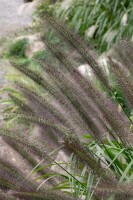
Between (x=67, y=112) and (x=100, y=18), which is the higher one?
(x=67, y=112)

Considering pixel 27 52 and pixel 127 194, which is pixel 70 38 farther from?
pixel 27 52

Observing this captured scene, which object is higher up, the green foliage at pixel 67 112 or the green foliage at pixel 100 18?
the green foliage at pixel 67 112

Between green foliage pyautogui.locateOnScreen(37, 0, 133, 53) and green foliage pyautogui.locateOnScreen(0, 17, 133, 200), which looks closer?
green foliage pyautogui.locateOnScreen(0, 17, 133, 200)

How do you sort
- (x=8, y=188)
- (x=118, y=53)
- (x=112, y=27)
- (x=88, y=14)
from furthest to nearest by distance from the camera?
1. (x=88, y=14)
2. (x=112, y=27)
3. (x=118, y=53)
4. (x=8, y=188)

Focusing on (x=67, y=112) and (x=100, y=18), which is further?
(x=100, y=18)

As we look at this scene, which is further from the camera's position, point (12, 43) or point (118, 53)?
point (12, 43)

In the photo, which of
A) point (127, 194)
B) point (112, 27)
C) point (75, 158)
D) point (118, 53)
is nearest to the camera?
point (127, 194)

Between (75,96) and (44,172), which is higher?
(75,96)

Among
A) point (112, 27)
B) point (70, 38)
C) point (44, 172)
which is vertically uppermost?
point (70, 38)

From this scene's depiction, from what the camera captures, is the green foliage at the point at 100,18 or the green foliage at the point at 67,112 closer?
the green foliage at the point at 67,112

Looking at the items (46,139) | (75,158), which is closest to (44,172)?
(46,139)

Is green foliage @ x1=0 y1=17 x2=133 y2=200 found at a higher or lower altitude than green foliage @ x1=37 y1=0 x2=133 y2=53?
higher
